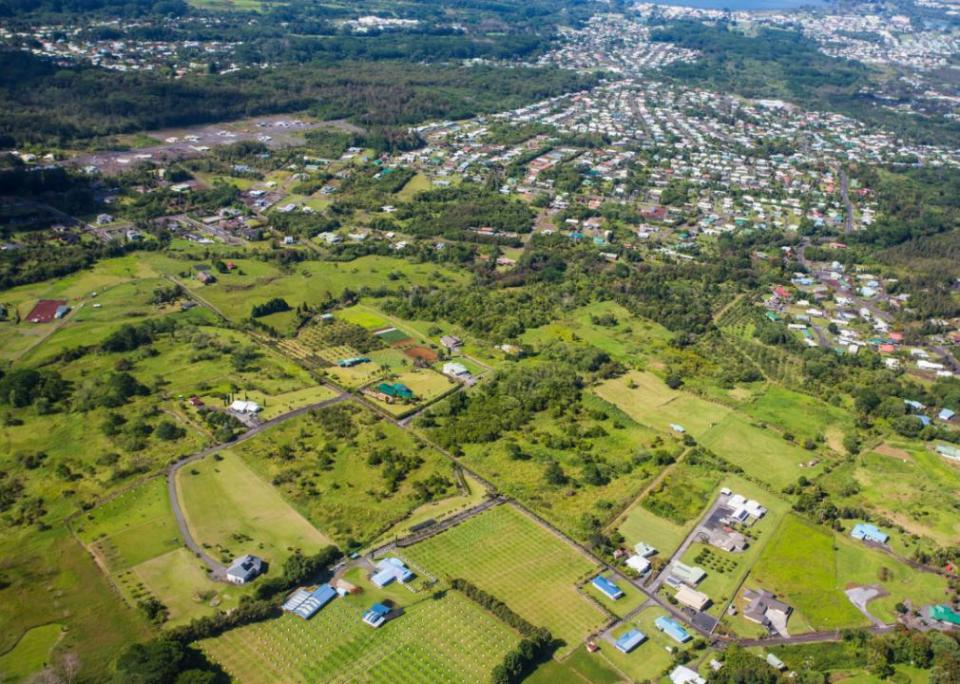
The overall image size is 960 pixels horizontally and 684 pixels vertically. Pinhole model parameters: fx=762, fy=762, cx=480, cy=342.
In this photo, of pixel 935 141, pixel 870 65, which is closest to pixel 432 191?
pixel 935 141

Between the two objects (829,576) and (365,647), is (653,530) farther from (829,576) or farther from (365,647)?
(365,647)

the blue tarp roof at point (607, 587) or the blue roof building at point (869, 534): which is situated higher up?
the blue tarp roof at point (607, 587)

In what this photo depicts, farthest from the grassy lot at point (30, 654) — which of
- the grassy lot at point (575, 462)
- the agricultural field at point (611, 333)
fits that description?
the agricultural field at point (611, 333)

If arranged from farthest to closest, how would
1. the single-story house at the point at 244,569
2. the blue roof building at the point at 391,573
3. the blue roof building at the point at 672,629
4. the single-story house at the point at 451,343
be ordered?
1. the single-story house at the point at 451,343
2. the blue roof building at the point at 391,573
3. the single-story house at the point at 244,569
4. the blue roof building at the point at 672,629

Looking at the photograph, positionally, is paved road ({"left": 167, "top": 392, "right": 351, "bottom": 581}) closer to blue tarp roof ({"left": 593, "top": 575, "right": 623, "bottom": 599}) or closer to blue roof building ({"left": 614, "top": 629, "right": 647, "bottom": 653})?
blue tarp roof ({"left": 593, "top": 575, "right": 623, "bottom": 599})

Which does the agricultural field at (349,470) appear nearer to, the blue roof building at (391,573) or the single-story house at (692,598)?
the blue roof building at (391,573)

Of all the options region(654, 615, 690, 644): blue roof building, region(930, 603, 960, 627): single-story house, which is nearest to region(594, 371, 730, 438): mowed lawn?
region(930, 603, 960, 627): single-story house

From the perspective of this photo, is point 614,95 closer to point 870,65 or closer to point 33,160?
point 870,65
